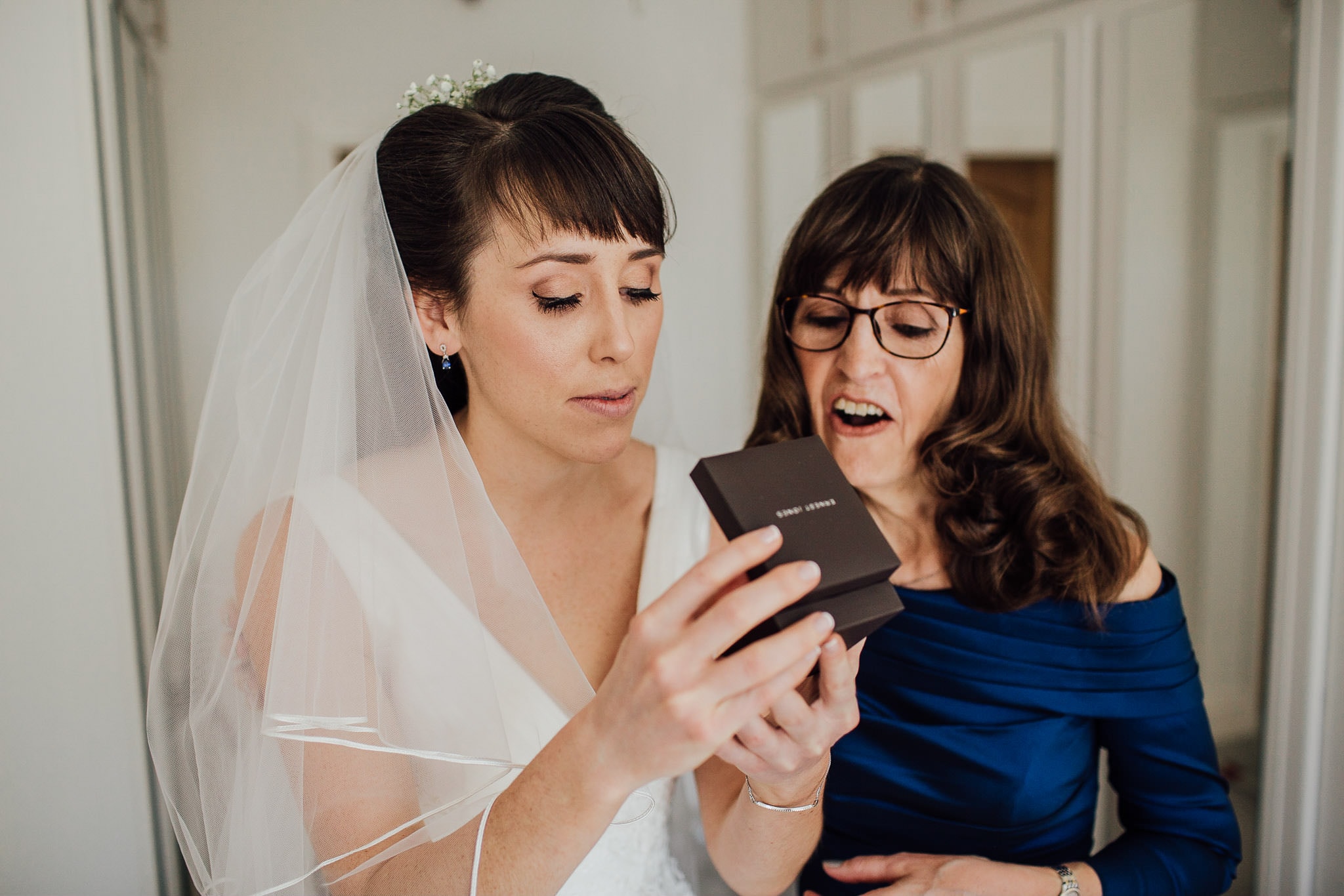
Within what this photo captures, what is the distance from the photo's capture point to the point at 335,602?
3.29ft

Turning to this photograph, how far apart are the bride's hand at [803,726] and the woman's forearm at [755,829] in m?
0.13

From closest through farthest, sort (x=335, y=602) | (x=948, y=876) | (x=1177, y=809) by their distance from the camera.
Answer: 1. (x=335, y=602)
2. (x=948, y=876)
3. (x=1177, y=809)

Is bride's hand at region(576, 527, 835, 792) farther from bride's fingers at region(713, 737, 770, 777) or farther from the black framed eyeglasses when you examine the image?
the black framed eyeglasses

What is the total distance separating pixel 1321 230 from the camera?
146 centimetres

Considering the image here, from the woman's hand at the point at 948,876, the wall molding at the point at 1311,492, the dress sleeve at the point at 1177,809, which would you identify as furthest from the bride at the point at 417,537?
the wall molding at the point at 1311,492

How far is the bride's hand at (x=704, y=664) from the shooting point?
67cm

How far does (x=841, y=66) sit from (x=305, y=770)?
8.47 ft

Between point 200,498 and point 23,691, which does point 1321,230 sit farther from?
point 23,691

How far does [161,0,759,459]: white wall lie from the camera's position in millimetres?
2018

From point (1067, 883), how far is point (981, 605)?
40 cm

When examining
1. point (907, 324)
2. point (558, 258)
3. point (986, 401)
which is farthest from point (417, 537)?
point (986, 401)

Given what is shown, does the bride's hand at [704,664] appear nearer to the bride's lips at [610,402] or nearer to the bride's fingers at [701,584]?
the bride's fingers at [701,584]

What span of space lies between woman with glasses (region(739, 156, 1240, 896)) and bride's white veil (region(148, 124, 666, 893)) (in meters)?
0.57

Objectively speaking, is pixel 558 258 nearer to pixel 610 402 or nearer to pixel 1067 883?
pixel 610 402
